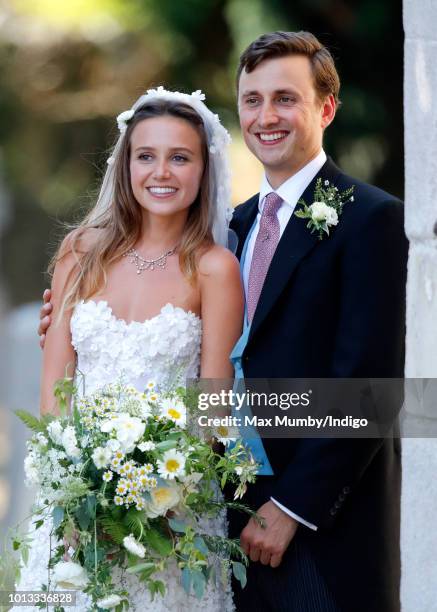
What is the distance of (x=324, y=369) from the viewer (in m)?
3.53

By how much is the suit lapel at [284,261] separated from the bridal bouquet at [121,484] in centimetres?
47

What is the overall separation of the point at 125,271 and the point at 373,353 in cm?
94

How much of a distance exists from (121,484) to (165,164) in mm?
1214

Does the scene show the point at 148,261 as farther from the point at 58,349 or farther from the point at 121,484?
the point at 121,484

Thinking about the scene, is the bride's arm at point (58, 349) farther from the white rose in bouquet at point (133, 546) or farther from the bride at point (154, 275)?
the white rose in bouquet at point (133, 546)

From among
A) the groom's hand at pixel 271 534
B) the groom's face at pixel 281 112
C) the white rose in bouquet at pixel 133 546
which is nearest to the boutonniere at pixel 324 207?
the groom's face at pixel 281 112

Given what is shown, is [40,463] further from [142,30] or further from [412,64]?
[142,30]

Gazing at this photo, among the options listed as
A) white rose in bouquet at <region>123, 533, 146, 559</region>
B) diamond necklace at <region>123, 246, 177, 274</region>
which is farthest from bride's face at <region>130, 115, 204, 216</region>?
white rose in bouquet at <region>123, 533, 146, 559</region>

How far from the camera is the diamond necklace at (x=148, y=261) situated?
3809 mm

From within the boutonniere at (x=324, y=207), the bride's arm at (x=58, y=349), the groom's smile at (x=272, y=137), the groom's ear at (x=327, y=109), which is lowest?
the bride's arm at (x=58, y=349)

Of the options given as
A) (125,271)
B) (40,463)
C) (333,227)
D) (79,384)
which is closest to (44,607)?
(40,463)

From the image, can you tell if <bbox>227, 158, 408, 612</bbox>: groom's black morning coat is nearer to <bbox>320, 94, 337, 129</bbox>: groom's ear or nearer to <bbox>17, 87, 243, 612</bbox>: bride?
<bbox>17, 87, 243, 612</bbox>: bride

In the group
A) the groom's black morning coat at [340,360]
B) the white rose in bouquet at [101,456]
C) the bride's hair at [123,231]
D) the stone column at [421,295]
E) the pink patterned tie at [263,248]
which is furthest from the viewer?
the bride's hair at [123,231]

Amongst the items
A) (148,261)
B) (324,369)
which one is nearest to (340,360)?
(324,369)
